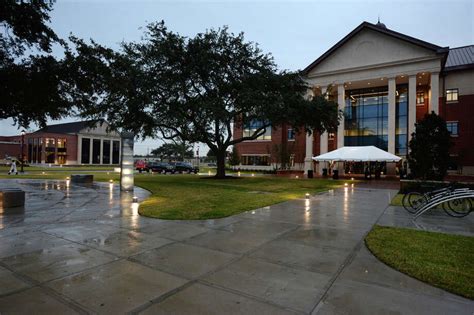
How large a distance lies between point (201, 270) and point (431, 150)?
1962 centimetres

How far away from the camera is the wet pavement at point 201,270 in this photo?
354 centimetres

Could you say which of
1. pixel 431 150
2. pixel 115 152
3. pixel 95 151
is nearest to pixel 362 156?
pixel 431 150

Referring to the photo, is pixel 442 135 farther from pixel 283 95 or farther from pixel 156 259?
pixel 156 259

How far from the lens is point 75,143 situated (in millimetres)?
81500

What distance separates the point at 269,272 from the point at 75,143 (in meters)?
90.4

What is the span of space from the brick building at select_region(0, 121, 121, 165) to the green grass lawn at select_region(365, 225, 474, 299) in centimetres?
7989

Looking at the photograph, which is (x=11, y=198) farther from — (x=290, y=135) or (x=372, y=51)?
(x=290, y=135)

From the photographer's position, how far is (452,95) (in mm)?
36906

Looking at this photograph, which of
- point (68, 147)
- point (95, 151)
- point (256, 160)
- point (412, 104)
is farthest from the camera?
point (95, 151)

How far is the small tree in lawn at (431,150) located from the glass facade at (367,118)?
21.3 m

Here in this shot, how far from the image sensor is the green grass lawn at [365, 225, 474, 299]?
434 cm

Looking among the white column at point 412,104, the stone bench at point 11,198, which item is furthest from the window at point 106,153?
the stone bench at point 11,198

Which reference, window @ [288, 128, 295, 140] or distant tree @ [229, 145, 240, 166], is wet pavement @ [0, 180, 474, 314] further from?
distant tree @ [229, 145, 240, 166]

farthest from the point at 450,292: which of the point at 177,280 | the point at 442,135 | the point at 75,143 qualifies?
the point at 75,143
